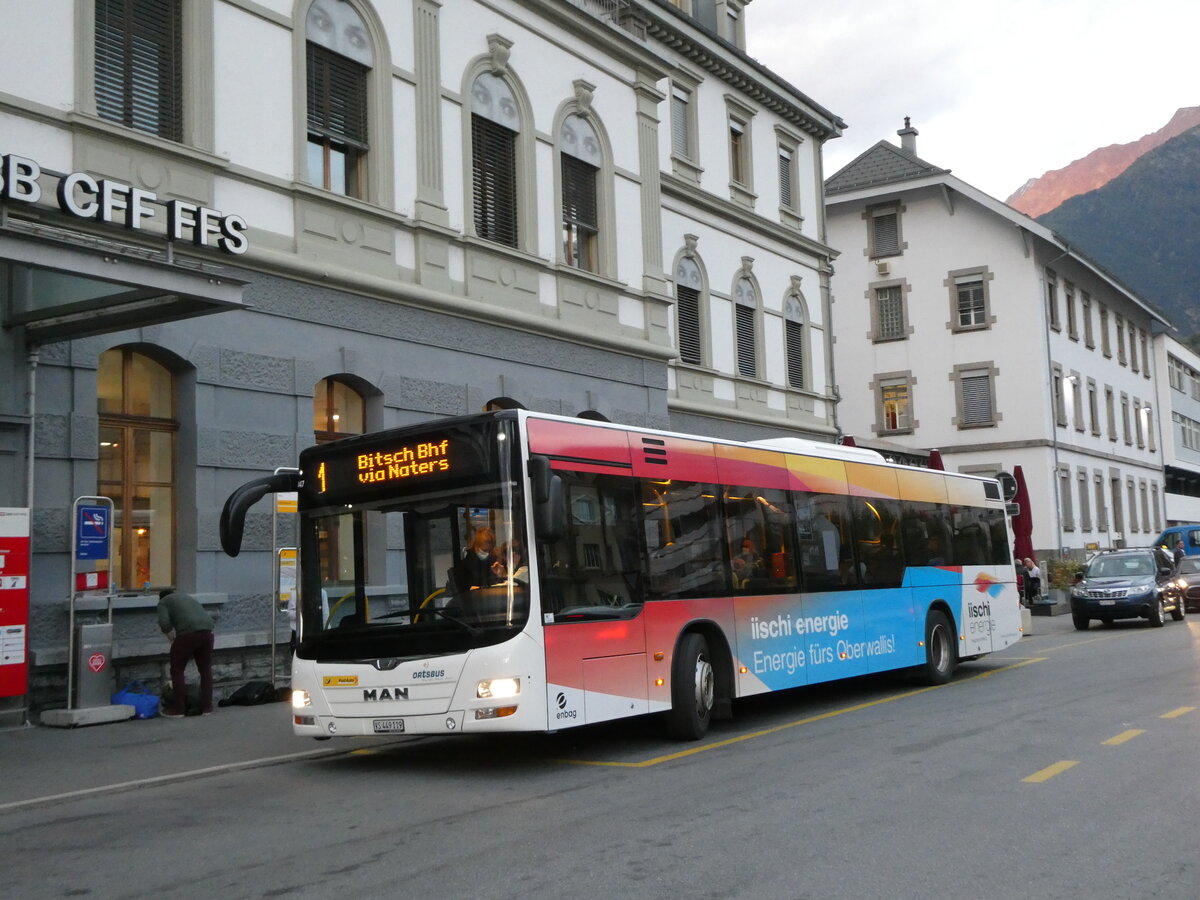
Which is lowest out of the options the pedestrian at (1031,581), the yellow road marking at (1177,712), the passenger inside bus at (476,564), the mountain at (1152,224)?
the yellow road marking at (1177,712)

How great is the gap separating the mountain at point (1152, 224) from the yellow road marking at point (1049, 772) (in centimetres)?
16897

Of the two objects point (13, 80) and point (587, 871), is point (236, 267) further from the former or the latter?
point (587, 871)

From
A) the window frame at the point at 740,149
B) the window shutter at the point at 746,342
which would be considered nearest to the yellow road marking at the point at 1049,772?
the window shutter at the point at 746,342

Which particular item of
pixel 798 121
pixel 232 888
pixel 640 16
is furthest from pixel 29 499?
pixel 798 121

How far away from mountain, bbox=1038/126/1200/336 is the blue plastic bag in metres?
168

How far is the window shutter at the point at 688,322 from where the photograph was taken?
2720cm

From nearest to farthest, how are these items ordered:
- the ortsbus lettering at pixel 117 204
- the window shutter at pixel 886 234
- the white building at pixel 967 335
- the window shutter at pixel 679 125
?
the ortsbus lettering at pixel 117 204 < the window shutter at pixel 679 125 < the white building at pixel 967 335 < the window shutter at pixel 886 234

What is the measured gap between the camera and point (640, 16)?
88.0 ft

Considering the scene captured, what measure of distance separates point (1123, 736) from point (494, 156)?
13.1 meters

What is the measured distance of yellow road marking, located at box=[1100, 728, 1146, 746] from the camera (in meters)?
10.9

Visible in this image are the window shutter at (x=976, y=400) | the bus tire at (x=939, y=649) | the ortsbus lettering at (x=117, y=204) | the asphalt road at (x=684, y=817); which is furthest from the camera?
the window shutter at (x=976, y=400)

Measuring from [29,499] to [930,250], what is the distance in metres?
41.4

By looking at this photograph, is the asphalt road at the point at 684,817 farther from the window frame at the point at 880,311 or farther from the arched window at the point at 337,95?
the window frame at the point at 880,311

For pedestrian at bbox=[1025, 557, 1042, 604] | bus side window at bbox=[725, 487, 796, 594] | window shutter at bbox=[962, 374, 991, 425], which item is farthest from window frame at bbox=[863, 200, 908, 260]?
bus side window at bbox=[725, 487, 796, 594]
